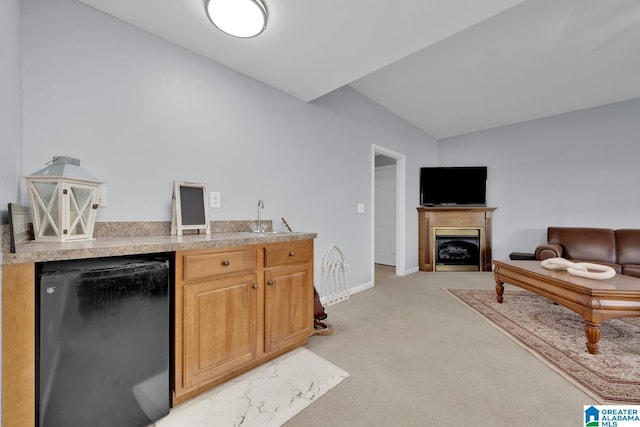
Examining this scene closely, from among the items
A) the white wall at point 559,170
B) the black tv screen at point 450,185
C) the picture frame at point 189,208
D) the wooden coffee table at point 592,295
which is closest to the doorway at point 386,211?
the black tv screen at point 450,185

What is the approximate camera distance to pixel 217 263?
4.91 ft

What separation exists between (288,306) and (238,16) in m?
1.92

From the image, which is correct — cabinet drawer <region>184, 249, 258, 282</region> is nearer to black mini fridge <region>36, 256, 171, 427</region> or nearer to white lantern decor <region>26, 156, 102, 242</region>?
black mini fridge <region>36, 256, 171, 427</region>

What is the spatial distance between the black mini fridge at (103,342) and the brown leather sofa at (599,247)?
431cm

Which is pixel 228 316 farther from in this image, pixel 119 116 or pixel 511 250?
pixel 511 250

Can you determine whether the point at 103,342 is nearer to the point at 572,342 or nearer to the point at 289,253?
the point at 289,253

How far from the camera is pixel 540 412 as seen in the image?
1367mm

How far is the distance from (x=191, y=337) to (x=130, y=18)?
6.62 ft

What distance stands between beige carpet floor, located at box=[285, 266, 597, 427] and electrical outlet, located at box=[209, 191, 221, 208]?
1364 millimetres

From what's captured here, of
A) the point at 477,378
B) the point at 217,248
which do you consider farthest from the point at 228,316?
the point at 477,378

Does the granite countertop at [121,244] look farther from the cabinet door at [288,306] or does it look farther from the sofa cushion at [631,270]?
the sofa cushion at [631,270]

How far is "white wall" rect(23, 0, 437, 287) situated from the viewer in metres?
1.47

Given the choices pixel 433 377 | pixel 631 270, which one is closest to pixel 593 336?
pixel 433 377

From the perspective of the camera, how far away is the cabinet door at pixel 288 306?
5.82 ft
